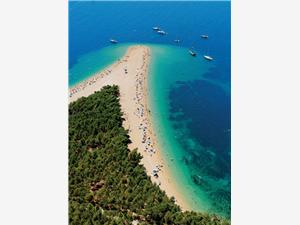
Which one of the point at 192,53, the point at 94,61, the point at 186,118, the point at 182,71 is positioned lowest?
the point at 186,118

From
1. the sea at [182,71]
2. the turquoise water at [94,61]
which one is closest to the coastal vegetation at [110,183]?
the sea at [182,71]

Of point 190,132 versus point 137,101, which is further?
point 137,101

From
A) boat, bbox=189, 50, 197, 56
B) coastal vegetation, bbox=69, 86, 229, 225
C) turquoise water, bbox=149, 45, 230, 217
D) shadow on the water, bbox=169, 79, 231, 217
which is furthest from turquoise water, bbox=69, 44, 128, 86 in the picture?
coastal vegetation, bbox=69, 86, 229, 225

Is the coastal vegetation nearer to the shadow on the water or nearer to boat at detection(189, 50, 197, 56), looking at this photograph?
the shadow on the water

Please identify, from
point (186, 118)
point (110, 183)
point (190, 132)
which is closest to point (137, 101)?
point (186, 118)

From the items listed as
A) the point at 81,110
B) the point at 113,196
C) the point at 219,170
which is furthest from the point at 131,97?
Result: the point at 113,196

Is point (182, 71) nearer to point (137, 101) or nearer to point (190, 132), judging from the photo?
point (137, 101)

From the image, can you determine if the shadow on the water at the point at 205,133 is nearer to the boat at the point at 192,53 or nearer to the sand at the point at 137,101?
the sand at the point at 137,101
